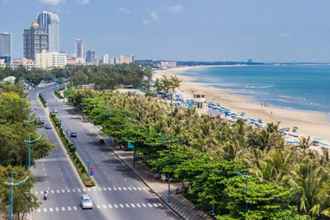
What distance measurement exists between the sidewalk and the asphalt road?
28.4 inches

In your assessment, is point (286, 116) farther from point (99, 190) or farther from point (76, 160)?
point (99, 190)

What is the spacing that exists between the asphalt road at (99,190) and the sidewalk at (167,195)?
2.37 feet

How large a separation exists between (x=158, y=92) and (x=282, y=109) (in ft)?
130

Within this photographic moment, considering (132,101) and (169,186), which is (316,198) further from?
(132,101)

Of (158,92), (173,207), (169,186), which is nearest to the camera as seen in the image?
(173,207)

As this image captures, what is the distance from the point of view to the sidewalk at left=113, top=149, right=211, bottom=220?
51250mm

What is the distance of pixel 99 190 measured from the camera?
199 feet

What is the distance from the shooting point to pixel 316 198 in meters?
42.4

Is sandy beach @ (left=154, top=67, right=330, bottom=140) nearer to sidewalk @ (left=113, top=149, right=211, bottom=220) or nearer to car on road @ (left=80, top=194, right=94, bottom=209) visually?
sidewalk @ (left=113, top=149, right=211, bottom=220)

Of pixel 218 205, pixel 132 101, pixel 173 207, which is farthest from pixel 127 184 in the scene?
pixel 132 101

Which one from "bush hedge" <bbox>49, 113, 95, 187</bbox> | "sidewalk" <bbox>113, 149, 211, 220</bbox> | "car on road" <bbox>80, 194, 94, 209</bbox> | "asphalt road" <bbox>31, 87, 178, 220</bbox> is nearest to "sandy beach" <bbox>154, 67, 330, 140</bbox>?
"bush hedge" <bbox>49, 113, 95, 187</bbox>

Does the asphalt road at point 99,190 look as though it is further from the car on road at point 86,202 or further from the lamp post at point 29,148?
the lamp post at point 29,148

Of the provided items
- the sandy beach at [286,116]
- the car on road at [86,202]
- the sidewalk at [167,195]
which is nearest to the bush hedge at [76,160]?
the sidewalk at [167,195]

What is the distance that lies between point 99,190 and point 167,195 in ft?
24.1
